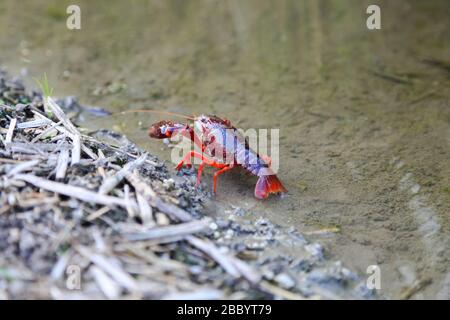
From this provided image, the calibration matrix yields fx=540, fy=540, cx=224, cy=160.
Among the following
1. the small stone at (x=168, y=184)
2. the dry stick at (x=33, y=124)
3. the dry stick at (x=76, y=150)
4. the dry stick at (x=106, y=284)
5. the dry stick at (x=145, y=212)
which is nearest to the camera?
the dry stick at (x=106, y=284)

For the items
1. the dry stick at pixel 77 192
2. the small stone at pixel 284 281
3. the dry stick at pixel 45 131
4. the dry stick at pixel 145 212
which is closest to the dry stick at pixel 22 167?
the dry stick at pixel 77 192

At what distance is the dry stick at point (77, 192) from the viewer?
12.7 feet

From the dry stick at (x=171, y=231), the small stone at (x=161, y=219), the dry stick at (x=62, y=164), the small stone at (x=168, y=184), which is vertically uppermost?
the dry stick at (x=62, y=164)

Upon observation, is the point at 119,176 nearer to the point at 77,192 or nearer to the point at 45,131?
the point at 77,192

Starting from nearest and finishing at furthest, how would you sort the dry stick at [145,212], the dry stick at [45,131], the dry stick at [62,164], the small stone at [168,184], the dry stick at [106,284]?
the dry stick at [106,284] → the dry stick at [145,212] → the dry stick at [62,164] → the small stone at [168,184] → the dry stick at [45,131]

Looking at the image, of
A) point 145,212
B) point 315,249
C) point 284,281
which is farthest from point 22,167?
point 315,249

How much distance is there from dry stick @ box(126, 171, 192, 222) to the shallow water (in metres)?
0.55

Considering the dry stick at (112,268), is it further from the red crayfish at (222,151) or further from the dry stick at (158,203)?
the red crayfish at (222,151)

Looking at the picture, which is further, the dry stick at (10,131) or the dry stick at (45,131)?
the dry stick at (45,131)

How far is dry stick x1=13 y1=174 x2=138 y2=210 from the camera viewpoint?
12.7 feet

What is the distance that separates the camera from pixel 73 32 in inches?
310

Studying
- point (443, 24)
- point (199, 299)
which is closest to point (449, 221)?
point (199, 299)

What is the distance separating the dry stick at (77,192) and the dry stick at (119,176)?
3.7 inches
